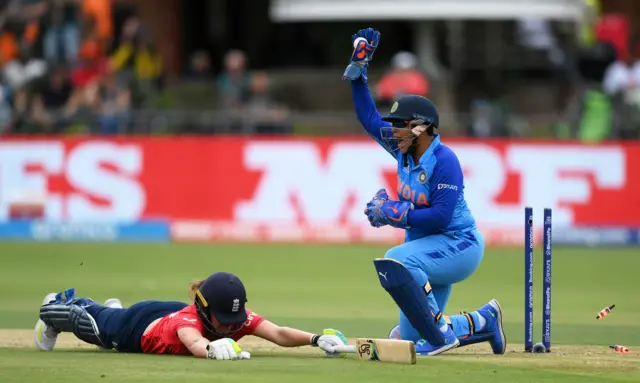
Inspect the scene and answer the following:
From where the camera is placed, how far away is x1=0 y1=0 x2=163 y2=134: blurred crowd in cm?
2397

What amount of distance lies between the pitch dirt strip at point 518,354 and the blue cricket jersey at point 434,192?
94 cm

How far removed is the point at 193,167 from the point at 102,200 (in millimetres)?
1728

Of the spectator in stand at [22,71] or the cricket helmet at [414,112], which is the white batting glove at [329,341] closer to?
the cricket helmet at [414,112]

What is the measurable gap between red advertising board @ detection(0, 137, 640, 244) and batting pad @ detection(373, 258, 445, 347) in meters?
13.1

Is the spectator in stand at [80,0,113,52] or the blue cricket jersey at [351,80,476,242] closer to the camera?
the blue cricket jersey at [351,80,476,242]

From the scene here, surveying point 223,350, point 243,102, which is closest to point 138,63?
point 243,102

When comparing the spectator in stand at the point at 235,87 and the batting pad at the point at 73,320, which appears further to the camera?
the spectator in stand at the point at 235,87

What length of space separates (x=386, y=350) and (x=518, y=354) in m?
1.39

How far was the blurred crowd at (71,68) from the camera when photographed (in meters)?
24.0

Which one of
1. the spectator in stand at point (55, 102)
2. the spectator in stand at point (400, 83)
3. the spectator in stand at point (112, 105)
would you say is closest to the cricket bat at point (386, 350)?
the spectator in stand at point (400, 83)

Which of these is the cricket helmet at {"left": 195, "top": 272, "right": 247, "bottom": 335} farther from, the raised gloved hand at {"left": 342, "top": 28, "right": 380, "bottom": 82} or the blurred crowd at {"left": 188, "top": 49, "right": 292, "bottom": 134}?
the blurred crowd at {"left": 188, "top": 49, "right": 292, "bottom": 134}

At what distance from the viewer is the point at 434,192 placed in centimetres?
951

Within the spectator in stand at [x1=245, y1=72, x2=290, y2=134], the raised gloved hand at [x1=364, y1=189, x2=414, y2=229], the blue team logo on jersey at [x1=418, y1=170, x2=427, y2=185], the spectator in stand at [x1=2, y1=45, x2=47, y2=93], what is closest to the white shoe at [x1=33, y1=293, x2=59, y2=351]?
the raised gloved hand at [x1=364, y1=189, x2=414, y2=229]

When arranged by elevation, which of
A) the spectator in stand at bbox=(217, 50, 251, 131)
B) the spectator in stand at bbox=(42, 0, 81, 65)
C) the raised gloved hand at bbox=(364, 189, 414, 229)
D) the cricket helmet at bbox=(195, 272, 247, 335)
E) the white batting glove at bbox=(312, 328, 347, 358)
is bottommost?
the white batting glove at bbox=(312, 328, 347, 358)
